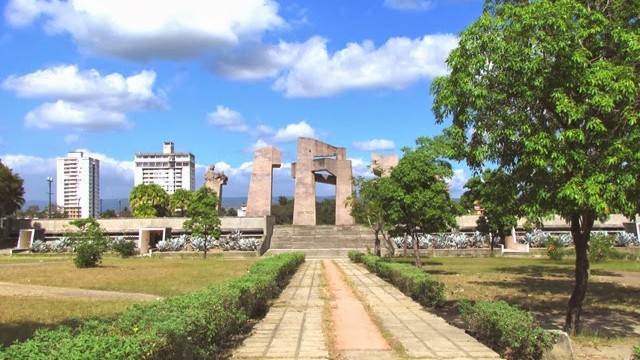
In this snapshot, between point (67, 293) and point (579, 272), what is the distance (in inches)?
448

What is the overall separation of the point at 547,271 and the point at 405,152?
767 cm

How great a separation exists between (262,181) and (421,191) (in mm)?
27990

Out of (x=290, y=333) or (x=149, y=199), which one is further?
(x=149, y=199)

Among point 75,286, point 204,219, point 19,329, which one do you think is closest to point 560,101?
point 19,329

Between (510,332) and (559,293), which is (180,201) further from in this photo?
(510,332)

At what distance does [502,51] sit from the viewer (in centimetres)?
790

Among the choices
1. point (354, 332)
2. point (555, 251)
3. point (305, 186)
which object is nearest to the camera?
point (354, 332)

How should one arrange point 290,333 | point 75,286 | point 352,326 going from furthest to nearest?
point 75,286 → point 352,326 → point 290,333

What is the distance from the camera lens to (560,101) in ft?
24.7

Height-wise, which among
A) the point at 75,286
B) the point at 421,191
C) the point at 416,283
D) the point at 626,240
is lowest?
the point at 75,286

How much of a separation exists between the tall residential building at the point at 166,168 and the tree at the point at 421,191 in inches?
4277

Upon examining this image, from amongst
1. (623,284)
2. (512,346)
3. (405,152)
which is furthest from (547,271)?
(512,346)

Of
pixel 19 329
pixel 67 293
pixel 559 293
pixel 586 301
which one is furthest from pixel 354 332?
pixel 67 293

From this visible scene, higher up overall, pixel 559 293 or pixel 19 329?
pixel 19 329
